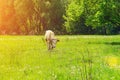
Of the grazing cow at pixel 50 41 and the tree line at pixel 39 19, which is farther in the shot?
the tree line at pixel 39 19

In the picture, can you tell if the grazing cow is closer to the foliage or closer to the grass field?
the grass field

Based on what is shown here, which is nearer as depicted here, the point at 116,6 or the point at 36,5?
the point at 116,6

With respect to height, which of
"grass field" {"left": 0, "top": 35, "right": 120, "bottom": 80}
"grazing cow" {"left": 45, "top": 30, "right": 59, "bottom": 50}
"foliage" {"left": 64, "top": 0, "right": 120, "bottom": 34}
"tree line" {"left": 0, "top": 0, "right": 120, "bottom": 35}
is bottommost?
"tree line" {"left": 0, "top": 0, "right": 120, "bottom": 35}

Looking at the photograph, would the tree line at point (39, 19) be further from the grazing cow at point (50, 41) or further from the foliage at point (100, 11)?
the grazing cow at point (50, 41)

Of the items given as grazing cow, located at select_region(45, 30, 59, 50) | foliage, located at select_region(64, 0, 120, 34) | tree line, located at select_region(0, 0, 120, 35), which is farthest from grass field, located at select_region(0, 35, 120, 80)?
tree line, located at select_region(0, 0, 120, 35)

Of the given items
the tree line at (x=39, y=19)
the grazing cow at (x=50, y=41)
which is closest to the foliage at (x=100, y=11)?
the grazing cow at (x=50, y=41)

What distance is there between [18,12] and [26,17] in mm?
3116

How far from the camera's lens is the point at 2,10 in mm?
125625

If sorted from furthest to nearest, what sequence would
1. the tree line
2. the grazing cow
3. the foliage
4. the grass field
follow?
1. the tree line
2. the foliage
3. the grazing cow
4. the grass field

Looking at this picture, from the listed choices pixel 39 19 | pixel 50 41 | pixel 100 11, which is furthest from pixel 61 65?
pixel 39 19

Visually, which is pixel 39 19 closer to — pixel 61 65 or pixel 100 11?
pixel 100 11

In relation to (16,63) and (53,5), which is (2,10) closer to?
(53,5)

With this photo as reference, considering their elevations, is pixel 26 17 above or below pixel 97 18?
below

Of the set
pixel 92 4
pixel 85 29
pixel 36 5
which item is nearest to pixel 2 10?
pixel 36 5
